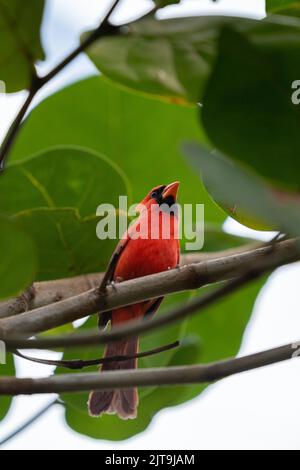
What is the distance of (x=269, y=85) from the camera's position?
2.12 ft

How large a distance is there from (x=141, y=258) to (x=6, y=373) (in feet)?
2.22

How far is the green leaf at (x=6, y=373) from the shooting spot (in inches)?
52.4

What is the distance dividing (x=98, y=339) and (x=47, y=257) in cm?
58

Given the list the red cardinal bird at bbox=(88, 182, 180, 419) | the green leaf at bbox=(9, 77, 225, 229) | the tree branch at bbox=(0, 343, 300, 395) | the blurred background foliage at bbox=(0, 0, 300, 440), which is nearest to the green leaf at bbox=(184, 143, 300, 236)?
the blurred background foliage at bbox=(0, 0, 300, 440)

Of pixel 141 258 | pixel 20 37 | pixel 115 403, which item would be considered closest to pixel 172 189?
pixel 115 403

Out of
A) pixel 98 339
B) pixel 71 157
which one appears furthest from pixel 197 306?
pixel 71 157

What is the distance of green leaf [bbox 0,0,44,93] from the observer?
84cm

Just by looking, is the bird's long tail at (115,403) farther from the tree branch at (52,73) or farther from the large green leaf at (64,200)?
the tree branch at (52,73)

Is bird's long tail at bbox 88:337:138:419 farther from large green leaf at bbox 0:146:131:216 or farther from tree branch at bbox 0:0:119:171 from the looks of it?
tree branch at bbox 0:0:119:171

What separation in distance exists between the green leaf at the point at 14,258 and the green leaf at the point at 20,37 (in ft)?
0.51

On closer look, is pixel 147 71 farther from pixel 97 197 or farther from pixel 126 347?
pixel 126 347

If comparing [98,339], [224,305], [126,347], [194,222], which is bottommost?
[126,347]

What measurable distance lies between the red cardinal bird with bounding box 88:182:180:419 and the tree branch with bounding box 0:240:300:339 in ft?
1.04

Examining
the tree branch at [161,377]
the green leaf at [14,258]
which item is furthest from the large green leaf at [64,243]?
the tree branch at [161,377]
